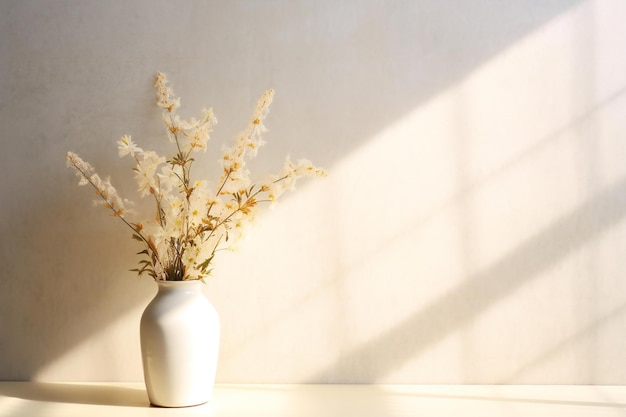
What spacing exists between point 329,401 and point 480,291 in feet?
2.34

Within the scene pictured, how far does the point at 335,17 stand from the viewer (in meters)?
2.44

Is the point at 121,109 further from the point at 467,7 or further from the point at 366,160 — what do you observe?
the point at 467,7

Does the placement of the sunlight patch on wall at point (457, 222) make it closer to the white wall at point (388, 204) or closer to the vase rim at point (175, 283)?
the white wall at point (388, 204)

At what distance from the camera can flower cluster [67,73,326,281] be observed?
2133mm

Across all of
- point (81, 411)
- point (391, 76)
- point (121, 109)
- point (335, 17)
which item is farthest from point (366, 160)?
point (81, 411)

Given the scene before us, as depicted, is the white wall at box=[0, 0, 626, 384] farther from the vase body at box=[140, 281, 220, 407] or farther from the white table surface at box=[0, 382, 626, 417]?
the vase body at box=[140, 281, 220, 407]

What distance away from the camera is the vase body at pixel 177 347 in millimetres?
2064

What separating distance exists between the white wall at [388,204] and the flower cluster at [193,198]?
0.18 metres

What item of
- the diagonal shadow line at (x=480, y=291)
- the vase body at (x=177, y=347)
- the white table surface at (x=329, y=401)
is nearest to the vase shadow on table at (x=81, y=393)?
the white table surface at (x=329, y=401)

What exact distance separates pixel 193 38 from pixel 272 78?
0.35 meters

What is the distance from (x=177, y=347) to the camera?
206 centimetres

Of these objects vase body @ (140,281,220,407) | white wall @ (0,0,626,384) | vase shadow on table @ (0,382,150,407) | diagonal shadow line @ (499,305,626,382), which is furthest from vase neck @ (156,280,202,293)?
diagonal shadow line @ (499,305,626,382)

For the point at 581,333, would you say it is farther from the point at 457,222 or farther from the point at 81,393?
the point at 81,393

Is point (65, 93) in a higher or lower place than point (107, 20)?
lower
